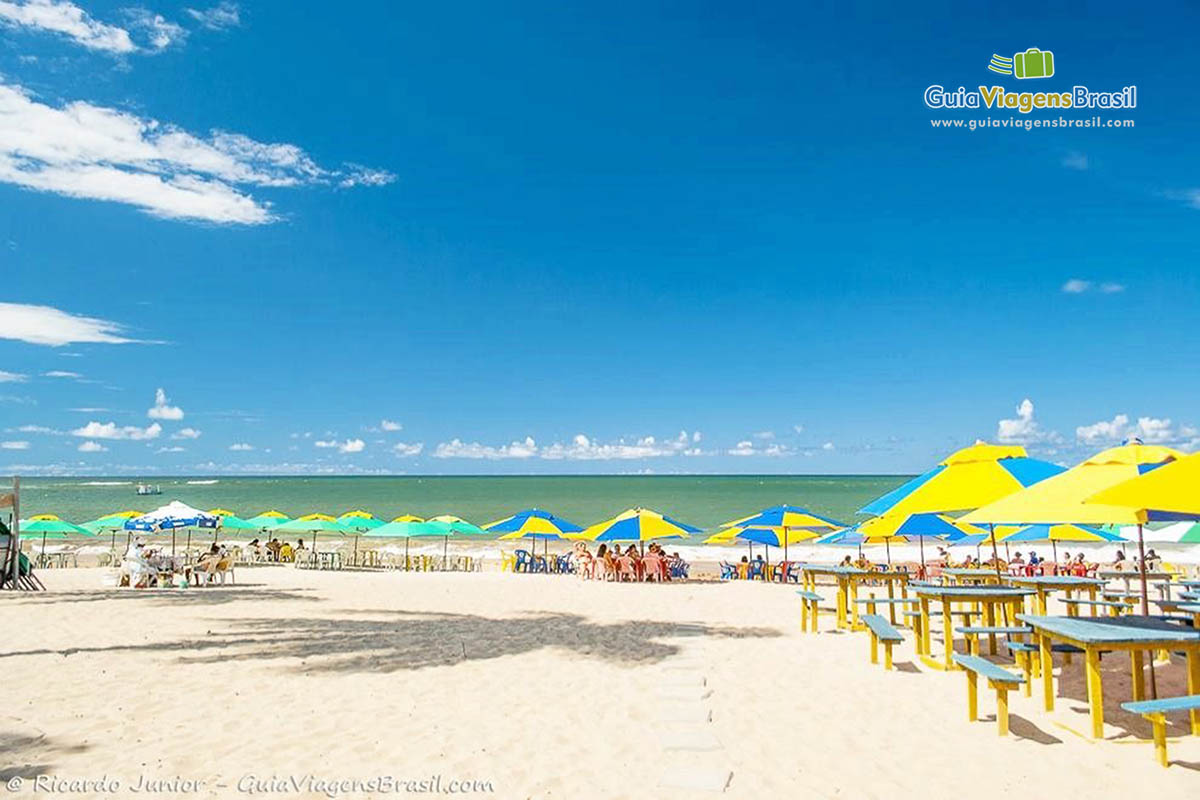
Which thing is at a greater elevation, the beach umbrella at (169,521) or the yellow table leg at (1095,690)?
the beach umbrella at (169,521)

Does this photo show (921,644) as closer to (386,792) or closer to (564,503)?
(386,792)

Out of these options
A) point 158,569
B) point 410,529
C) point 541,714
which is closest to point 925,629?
point 541,714

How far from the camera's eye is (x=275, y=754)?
5492mm

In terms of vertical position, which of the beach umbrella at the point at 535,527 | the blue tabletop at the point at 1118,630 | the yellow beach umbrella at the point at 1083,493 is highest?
the yellow beach umbrella at the point at 1083,493

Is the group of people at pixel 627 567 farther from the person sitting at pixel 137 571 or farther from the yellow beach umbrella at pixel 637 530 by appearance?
the person sitting at pixel 137 571

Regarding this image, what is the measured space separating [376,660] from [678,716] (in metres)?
4.15

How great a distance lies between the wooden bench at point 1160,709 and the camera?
4.85 metres

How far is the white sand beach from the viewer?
5.05 meters

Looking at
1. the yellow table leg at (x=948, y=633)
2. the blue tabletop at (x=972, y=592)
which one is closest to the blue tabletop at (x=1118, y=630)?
the blue tabletop at (x=972, y=592)

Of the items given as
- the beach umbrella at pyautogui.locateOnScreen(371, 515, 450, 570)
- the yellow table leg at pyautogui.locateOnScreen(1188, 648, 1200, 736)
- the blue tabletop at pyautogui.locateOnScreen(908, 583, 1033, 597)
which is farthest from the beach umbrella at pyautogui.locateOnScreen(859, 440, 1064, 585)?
the beach umbrella at pyautogui.locateOnScreen(371, 515, 450, 570)

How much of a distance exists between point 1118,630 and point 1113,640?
492 millimetres

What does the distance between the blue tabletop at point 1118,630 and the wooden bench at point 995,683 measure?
0.47m

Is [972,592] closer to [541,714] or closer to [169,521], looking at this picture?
[541,714]

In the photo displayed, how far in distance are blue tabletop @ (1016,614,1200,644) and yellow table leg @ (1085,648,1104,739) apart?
0.45ft
